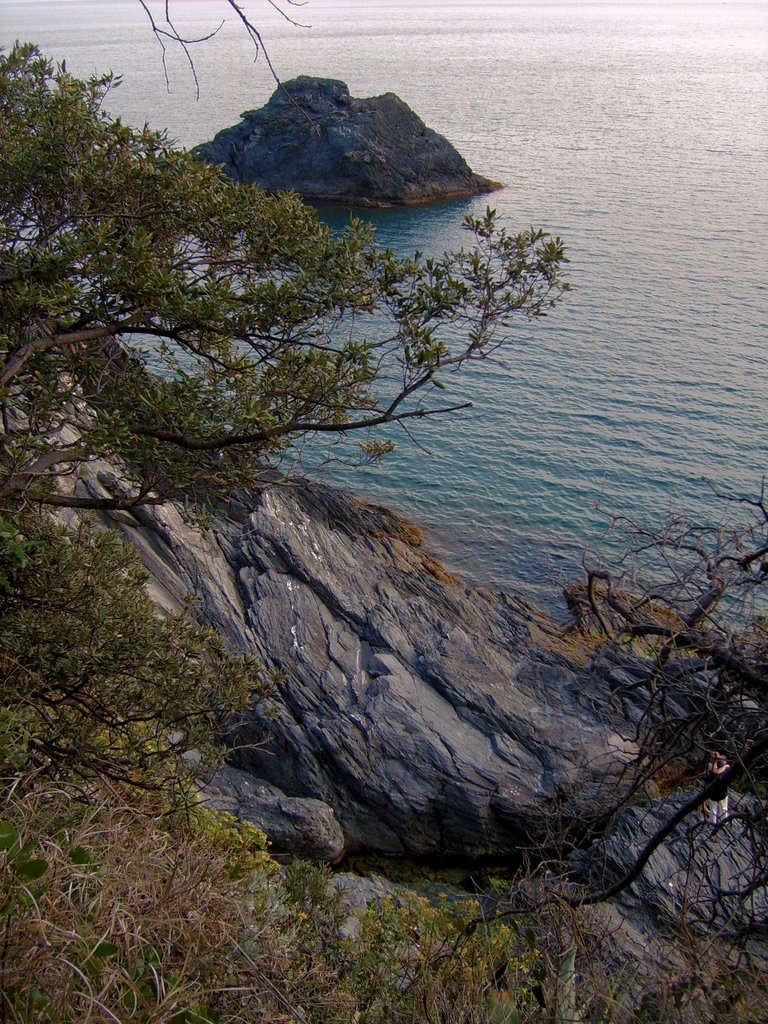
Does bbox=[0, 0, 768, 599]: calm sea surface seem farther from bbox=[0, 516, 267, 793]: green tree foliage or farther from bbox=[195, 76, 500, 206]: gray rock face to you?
bbox=[0, 516, 267, 793]: green tree foliage

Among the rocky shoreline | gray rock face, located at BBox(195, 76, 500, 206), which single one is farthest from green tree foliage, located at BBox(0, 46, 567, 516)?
gray rock face, located at BBox(195, 76, 500, 206)

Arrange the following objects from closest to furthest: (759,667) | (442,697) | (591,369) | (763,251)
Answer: (759,667), (442,697), (591,369), (763,251)

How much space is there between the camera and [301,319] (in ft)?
27.6

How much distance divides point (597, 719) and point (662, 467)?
14331mm

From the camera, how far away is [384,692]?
16.8 metres

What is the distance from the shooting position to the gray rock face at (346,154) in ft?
205

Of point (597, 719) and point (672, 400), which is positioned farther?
point (672, 400)

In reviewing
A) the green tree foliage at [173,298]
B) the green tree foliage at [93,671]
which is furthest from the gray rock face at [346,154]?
the green tree foliage at [93,671]

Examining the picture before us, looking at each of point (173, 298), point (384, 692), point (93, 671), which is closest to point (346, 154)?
point (384, 692)

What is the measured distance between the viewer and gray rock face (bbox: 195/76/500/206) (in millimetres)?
62344

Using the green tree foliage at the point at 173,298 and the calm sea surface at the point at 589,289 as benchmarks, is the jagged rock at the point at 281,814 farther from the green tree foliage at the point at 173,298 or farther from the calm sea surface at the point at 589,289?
the calm sea surface at the point at 589,289

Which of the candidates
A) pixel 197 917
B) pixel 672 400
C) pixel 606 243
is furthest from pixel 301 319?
pixel 606 243

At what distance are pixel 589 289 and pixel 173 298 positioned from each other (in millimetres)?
40060

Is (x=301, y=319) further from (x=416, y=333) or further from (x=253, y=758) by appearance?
(x=253, y=758)
